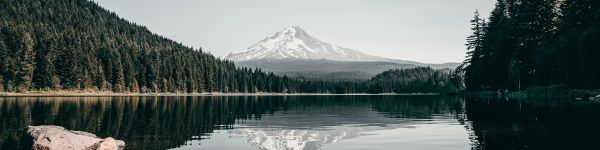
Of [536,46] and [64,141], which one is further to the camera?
[536,46]

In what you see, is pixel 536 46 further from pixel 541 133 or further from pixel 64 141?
pixel 64 141

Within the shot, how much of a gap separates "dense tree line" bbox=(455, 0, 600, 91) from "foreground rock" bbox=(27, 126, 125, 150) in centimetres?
7425

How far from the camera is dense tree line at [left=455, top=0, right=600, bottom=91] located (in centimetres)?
7975

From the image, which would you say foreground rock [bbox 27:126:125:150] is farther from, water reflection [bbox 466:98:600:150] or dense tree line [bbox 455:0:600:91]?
dense tree line [bbox 455:0:600:91]

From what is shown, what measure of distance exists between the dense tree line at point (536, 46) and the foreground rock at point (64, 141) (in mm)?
74253

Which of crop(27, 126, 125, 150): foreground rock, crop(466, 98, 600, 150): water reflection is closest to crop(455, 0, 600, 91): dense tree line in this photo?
crop(466, 98, 600, 150): water reflection

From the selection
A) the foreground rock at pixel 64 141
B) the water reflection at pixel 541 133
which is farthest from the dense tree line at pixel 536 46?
the foreground rock at pixel 64 141

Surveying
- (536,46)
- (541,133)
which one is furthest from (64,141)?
(536,46)

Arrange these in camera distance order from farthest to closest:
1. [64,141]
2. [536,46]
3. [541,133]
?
1. [536,46]
2. [541,133]
3. [64,141]

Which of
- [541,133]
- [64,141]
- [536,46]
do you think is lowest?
[541,133]

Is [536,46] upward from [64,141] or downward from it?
upward

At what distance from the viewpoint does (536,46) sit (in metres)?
99.7

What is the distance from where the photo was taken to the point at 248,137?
36.5m

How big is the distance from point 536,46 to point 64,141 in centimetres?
9387
